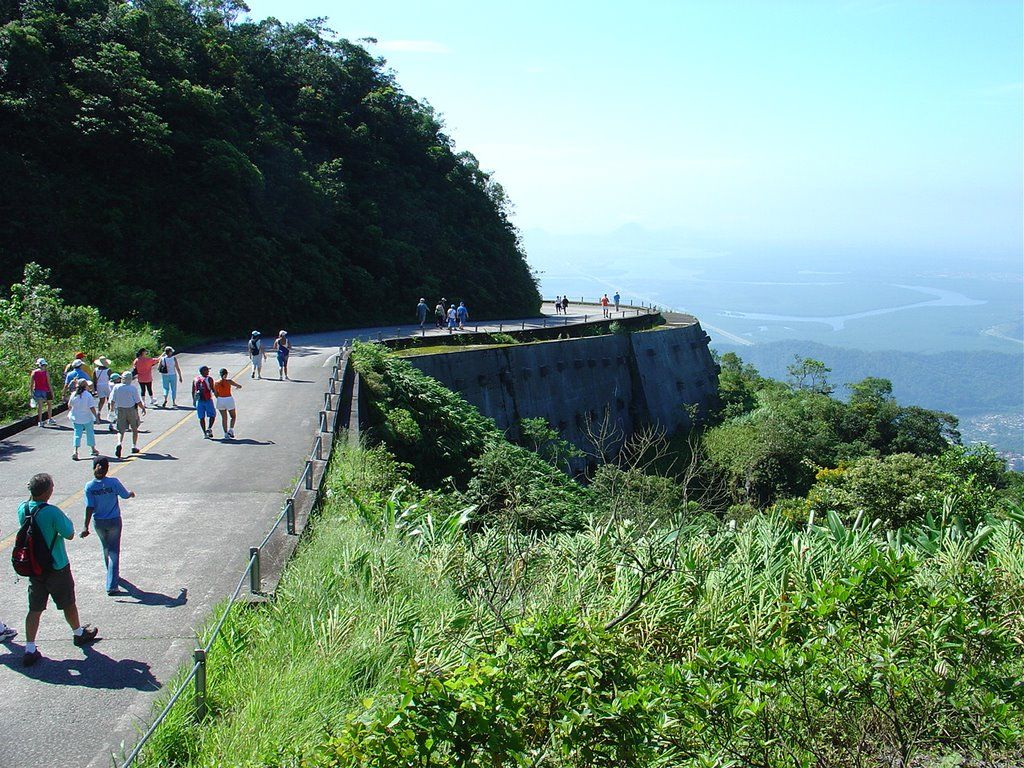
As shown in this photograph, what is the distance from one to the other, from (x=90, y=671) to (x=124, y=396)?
6.76 meters

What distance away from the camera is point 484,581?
7.91 metres

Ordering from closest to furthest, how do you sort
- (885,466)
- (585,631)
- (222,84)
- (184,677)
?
(184,677), (585,631), (885,466), (222,84)

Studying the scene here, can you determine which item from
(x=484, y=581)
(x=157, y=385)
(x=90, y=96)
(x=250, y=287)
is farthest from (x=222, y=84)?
(x=484, y=581)

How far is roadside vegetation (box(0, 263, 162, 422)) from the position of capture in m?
15.9

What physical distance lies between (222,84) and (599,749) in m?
37.1

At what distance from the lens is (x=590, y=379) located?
31672mm

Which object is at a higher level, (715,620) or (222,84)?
(222,84)

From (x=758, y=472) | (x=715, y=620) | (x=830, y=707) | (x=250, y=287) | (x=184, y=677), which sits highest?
(x=250, y=287)

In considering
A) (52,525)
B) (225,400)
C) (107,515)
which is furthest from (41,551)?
(225,400)

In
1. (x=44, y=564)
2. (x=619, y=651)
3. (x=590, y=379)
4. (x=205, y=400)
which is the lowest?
(x=590, y=379)

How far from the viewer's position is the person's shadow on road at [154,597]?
7.48 m

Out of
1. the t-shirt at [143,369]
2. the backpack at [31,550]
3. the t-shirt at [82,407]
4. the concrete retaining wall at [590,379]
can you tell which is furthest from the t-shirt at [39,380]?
the concrete retaining wall at [590,379]

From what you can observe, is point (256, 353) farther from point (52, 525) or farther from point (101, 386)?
point (52, 525)

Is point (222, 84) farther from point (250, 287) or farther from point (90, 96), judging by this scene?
point (250, 287)
